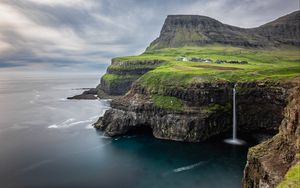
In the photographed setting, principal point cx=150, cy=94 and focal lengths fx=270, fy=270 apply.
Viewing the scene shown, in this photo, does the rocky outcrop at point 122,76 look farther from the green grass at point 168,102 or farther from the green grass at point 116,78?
the green grass at point 168,102

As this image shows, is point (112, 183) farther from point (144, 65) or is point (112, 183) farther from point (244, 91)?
point (144, 65)

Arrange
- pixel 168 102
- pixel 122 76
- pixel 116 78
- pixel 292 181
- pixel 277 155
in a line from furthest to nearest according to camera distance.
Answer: pixel 116 78
pixel 122 76
pixel 168 102
pixel 277 155
pixel 292 181

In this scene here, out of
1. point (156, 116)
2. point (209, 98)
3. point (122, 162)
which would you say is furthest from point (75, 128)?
point (209, 98)

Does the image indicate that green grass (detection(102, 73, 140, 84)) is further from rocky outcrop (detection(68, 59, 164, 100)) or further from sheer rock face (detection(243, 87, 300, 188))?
sheer rock face (detection(243, 87, 300, 188))

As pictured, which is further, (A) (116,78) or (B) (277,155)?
(A) (116,78)

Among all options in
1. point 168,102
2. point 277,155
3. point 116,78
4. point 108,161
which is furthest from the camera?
point 116,78

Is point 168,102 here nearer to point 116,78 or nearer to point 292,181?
point 292,181

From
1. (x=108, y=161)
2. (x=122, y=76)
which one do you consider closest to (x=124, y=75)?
(x=122, y=76)
